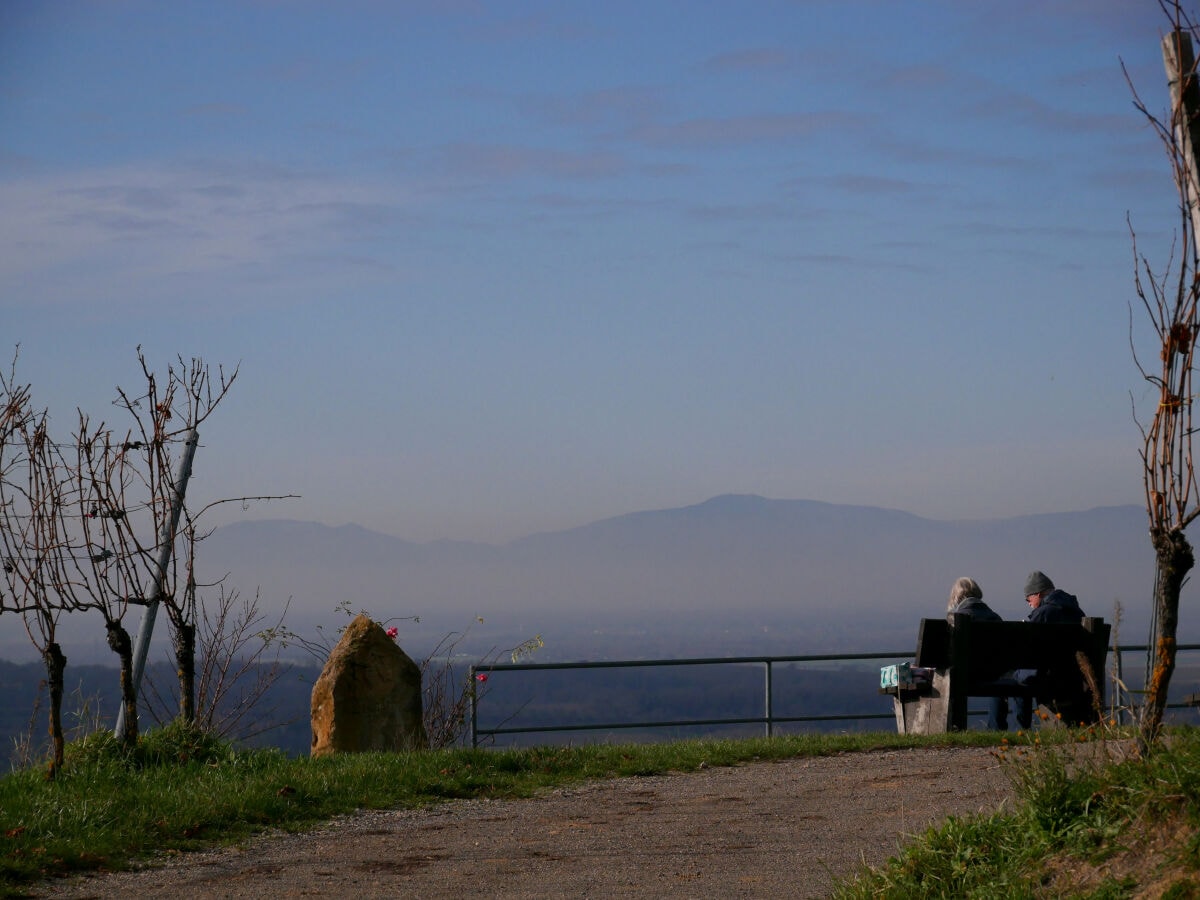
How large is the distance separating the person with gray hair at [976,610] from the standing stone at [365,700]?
4978mm

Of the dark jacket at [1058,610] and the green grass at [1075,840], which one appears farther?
the dark jacket at [1058,610]

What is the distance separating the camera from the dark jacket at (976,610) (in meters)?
12.8

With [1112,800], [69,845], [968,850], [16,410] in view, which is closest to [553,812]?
[69,845]

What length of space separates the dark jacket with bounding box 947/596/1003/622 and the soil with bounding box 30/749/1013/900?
3.11m

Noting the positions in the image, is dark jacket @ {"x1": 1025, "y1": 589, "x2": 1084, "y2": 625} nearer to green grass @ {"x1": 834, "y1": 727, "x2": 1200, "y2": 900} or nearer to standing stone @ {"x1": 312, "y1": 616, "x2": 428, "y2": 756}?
standing stone @ {"x1": 312, "y1": 616, "x2": 428, "y2": 756}

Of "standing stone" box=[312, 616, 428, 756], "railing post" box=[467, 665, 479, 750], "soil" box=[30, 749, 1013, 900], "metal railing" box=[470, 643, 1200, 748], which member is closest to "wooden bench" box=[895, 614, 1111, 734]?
"metal railing" box=[470, 643, 1200, 748]

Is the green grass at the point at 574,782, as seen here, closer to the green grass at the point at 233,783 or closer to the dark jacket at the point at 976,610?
the green grass at the point at 233,783

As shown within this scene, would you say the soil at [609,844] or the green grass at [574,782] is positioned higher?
the green grass at [574,782]

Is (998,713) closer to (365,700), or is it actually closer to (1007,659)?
(1007,659)

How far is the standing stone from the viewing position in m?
12.4

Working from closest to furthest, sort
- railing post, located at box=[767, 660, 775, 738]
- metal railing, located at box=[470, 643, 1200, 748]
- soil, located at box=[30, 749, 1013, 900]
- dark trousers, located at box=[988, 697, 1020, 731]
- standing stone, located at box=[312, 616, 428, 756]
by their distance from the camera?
soil, located at box=[30, 749, 1013, 900] → standing stone, located at box=[312, 616, 428, 756] → dark trousers, located at box=[988, 697, 1020, 731] → metal railing, located at box=[470, 643, 1200, 748] → railing post, located at box=[767, 660, 775, 738]

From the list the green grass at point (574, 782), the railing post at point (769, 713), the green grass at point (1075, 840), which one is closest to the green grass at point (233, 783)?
the green grass at point (574, 782)

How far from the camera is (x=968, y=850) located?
19.4ft

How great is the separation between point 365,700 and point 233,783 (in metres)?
3.46
